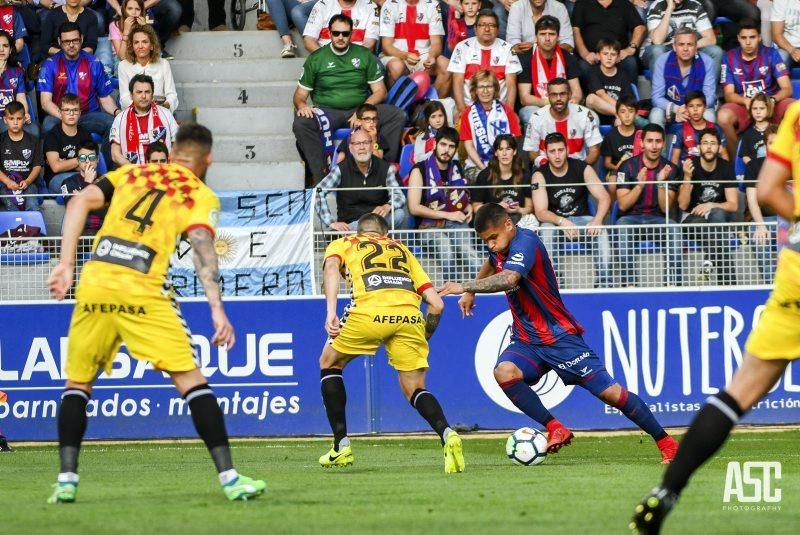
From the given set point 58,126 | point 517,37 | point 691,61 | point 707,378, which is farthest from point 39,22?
point 707,378

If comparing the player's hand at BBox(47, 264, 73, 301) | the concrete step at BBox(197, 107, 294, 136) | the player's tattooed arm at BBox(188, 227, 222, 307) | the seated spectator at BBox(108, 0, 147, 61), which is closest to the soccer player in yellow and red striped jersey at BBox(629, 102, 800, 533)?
the player's tattooed arm at BBox(188, 227, 222, 307)

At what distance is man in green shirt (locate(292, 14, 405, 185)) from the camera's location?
18.6 metres

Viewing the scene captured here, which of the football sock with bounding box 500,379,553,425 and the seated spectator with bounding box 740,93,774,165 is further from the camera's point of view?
the seated spectator with bounding box 740,93,774,165

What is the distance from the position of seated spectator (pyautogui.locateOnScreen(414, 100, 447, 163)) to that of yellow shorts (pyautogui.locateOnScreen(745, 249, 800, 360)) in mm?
11382

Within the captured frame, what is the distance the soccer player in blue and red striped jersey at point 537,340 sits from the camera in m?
12.2

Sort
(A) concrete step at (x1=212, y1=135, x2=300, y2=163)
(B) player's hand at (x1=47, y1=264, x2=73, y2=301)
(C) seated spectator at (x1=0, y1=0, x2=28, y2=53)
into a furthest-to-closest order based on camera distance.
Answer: (A) concrete step at (x1=212, y1=135, x2=300, y2=163) → (C) seated spectator at (x1=0, y1=0, x2=28, y2=53) → (B) player's hand at (x1=47, y1=264, x2=73, y2=301)

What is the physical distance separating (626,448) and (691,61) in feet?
22.3

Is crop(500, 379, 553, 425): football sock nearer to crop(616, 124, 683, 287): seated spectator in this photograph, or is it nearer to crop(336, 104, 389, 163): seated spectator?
crop(616, 124, 683, 287): seated spectator

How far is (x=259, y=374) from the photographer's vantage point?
16672 millimetres

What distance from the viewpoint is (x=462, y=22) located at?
19.9m

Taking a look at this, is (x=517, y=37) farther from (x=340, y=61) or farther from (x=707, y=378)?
(x=707, y=378)

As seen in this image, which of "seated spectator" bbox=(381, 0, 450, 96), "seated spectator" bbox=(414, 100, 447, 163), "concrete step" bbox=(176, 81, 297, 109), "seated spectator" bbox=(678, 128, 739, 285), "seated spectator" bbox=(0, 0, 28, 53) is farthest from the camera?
"concrete step" bbox=(176, 81, 297, 109)

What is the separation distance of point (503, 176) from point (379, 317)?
5.27 meters

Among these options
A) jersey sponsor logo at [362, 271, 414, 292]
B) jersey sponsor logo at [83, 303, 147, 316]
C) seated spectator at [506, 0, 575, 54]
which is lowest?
jersey sponsor logo at [362, 271, 414, 292]
